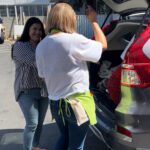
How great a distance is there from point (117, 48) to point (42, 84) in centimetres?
128

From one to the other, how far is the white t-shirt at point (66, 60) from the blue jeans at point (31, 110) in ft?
2.65

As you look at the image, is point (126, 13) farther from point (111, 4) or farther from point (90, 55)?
point (90, 55)

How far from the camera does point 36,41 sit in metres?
3.87

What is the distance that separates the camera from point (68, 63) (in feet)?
9.73

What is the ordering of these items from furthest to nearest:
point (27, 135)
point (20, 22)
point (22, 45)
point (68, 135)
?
point (20, 22)
point (27, 135)
point (22, 45)
point (68, 135)

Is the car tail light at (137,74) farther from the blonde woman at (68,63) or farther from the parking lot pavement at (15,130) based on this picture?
the parking lot pavement at (15,130)

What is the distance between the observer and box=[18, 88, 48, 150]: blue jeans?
3.90m

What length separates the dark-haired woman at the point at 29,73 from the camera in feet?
12.4

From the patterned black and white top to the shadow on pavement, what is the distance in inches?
41.6

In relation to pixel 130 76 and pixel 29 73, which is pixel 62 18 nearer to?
pixel 130 76

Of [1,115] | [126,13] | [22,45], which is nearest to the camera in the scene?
[22,45]

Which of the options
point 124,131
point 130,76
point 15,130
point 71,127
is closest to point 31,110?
point 71,127

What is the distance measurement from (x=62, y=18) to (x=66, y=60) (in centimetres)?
33

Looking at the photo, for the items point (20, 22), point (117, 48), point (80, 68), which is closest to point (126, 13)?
point (117, 48)
